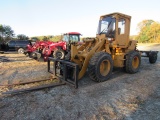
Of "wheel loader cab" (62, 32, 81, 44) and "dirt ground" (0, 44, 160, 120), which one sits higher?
"wheel loader cab" (62, 32, 81, 44)

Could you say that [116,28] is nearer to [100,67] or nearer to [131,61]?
[131,61]

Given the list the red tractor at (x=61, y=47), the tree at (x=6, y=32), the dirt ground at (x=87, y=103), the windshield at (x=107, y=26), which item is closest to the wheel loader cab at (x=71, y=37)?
the red tractor at (x=61, y=47)

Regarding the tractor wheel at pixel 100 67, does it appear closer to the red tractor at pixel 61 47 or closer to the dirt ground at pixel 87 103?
the dirt ground at pixel 87 103

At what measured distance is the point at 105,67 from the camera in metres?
6.55

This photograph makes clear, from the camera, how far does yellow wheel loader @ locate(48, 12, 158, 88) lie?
5.96 metres

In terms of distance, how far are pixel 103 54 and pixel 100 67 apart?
0.51 m

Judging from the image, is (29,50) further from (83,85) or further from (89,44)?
(83,85)

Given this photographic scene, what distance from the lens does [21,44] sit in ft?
64.8

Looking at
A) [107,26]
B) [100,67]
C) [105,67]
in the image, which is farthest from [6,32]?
[100,67]

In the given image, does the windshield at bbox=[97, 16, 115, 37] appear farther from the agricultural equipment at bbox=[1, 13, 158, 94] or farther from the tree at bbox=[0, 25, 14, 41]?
the tree at bbox=[0, 25, 14, 41]

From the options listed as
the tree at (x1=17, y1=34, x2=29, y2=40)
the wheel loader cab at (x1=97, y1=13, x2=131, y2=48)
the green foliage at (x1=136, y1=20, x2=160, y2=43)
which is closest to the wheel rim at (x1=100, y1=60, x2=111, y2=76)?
the wheel loader cab at (x1=97, y1=13, x2=131, y2=48)

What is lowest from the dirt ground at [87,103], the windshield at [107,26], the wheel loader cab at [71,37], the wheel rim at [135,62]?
the dirt ground at [87,103]

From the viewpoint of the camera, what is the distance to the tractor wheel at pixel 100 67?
231 inches

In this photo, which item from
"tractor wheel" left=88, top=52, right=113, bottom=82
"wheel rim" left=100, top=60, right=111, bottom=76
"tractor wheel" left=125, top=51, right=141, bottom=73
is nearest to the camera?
"tractor wheel" left=88, top=52, right=113, bottom=82
